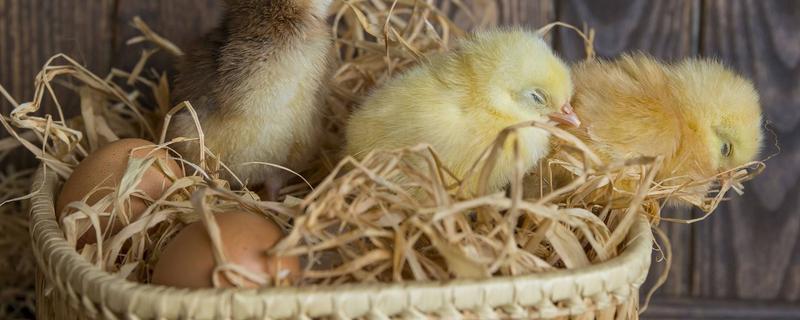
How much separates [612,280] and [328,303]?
29cm

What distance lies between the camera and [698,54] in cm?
159

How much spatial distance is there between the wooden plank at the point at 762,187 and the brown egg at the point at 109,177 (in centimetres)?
107

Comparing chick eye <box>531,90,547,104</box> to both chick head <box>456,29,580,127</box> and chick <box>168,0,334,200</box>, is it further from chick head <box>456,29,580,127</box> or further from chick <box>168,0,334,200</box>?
chick <box>168,0,334,200</box>

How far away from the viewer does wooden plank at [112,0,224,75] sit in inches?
59.9

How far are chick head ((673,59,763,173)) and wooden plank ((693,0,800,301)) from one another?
1.67ft

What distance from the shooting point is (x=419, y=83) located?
1.05m

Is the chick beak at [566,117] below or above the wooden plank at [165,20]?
above

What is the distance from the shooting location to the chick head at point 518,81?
1.00m

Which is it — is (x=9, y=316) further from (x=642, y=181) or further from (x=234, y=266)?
(x=642, y=181)

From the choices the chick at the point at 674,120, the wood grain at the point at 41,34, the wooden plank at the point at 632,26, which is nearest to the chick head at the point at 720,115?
the chick at the point at 674,120

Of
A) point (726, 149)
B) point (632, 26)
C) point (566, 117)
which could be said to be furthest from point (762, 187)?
point (566, 117)

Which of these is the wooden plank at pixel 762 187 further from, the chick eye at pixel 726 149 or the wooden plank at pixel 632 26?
the chick eye at pixel 726 149

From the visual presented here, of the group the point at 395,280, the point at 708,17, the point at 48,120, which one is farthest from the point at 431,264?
the point at 708,17

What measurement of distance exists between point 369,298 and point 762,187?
1143 mm
